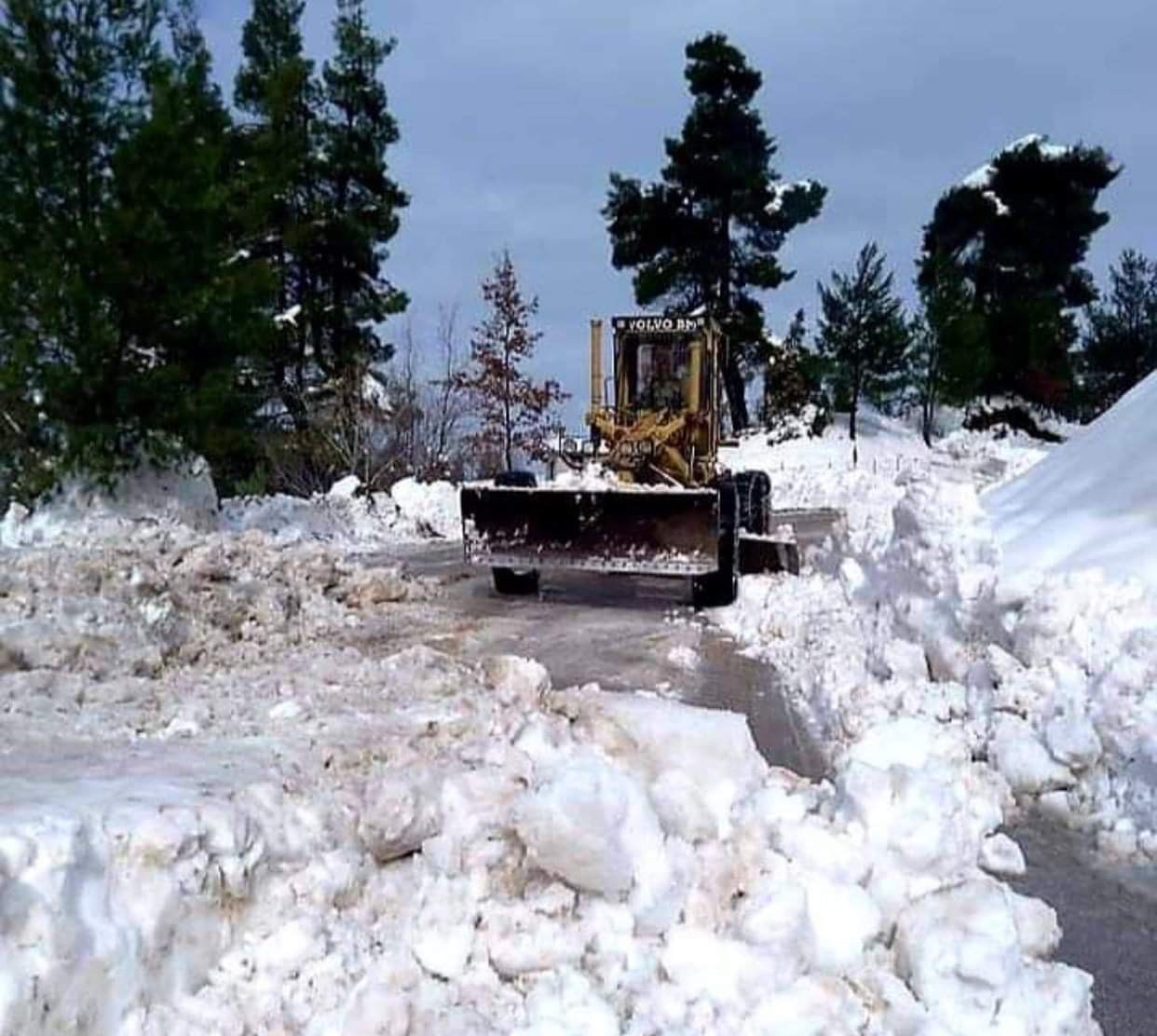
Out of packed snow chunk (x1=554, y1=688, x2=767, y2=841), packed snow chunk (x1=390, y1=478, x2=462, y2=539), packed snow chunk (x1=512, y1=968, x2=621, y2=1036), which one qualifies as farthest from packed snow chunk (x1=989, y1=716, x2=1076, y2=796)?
packed snow chunk (x1=390, y1=478, x2=462, y2=539)

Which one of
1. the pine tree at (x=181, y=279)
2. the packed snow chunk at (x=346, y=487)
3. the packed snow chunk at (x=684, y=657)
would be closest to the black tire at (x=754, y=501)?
the packed snow chunk at (x=684, y=657)

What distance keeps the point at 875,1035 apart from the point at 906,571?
4.76m

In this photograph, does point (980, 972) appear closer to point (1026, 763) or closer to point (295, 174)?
point (1026, 763)

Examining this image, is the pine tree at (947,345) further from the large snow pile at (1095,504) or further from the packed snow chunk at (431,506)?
the large snow pile at (1095,504)

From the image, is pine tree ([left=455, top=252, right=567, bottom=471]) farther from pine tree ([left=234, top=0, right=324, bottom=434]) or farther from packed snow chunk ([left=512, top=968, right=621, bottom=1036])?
packed snow chunk ([left=512, top=968, right=621, bottom=1036])

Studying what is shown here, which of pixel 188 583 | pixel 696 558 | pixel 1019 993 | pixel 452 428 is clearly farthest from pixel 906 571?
pixel 452 428

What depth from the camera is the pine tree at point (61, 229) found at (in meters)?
13.9

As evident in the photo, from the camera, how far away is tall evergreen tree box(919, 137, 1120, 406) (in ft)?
116

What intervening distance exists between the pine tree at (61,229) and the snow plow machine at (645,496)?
20.7ft

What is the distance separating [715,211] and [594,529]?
25.2m

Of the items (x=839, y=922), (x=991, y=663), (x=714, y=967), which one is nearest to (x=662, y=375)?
(x=991, y=663)

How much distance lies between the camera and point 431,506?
65.8ft

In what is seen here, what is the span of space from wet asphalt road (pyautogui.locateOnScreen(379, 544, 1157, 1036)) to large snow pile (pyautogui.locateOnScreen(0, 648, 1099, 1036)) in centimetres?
41

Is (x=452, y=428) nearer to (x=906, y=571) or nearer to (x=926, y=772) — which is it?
(x=906, y=571)
